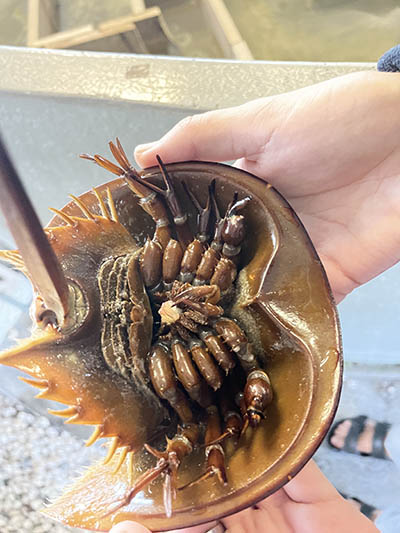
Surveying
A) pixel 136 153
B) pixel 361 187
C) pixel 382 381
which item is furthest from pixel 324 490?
pixel 136 153

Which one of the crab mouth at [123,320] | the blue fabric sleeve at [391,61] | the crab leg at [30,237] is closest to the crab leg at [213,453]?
the crab mouth at [123,320]

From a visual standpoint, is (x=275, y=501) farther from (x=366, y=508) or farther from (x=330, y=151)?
(x=330, y=151)

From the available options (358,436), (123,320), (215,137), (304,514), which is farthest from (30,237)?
(358,436)

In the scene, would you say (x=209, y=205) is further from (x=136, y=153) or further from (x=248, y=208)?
(x=136, y=153)

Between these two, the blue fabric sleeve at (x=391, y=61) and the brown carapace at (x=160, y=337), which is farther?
the blue fabric sleeve at (x=391, y=61)

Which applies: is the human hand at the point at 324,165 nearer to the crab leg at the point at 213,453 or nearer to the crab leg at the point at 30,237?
the crab leg at the point at 213,453

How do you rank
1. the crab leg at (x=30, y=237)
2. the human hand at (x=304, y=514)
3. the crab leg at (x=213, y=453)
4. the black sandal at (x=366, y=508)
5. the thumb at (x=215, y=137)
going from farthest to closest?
the black sandal at (x=366, y=508), the human hand at (x=304, y=514), the thumb at (x=215, y=137), the crab leg at (x=213, y=453), the crab leg at (x=30, y=237)

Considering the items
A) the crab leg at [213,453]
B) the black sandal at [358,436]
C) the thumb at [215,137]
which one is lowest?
the black sandal at [358,436]
